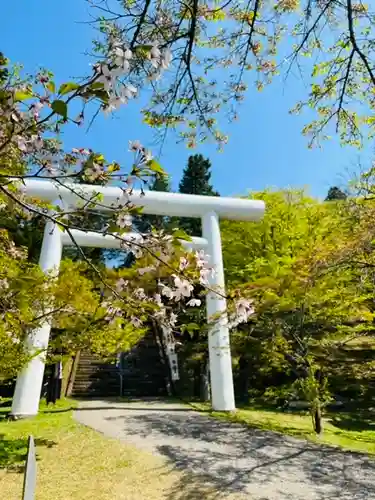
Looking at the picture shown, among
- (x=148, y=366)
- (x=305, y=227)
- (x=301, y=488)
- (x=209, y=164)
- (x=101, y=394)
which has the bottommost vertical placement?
(x=301, y=488)

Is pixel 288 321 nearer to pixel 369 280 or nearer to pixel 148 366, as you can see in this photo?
pixel 369 280

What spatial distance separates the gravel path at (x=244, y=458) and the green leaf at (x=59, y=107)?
12.9ft

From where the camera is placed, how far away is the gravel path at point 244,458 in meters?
4.00

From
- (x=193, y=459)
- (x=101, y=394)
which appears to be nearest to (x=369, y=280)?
(x=193, y=459)

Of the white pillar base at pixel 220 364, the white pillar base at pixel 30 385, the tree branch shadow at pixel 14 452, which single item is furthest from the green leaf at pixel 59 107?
the white pillar base at pixel 220 364

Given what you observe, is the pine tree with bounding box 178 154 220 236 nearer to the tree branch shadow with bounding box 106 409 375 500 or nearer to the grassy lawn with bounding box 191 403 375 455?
the grassy lawn with bounding box 191 403 375 455

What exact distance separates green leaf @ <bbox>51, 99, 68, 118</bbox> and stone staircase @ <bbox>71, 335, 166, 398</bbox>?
11.4m

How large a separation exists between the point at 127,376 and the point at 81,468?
8643 mm

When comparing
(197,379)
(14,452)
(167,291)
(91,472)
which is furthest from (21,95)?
(197,379)

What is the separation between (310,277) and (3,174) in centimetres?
575

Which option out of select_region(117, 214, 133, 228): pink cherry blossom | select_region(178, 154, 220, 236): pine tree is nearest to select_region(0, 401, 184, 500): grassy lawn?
select_region(117, 214, 133, 228): pink cherry blossom

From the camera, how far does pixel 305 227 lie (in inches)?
462

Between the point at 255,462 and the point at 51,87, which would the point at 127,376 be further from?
the point at 51,87

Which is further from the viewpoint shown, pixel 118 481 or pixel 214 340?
pixel 214 340
